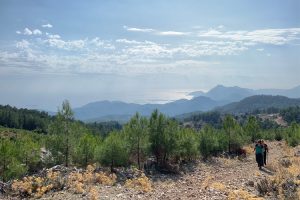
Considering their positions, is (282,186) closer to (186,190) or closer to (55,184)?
(186,190)

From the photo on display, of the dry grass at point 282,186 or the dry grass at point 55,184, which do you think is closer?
the dry grass at point 282,186

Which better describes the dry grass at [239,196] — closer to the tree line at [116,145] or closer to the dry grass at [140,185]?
the dry grass at [140,185]

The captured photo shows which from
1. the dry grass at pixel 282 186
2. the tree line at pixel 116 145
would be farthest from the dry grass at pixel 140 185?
the dry grass at pixel 282 186

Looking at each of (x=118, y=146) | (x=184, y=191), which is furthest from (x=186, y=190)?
(x=118, y=146)

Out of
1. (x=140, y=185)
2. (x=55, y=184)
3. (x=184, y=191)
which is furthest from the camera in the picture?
(x=140, y=185)

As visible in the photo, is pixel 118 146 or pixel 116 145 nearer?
pixel 116 145

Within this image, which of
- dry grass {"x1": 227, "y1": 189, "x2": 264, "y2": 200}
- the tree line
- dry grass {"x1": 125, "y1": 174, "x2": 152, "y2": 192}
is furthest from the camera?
the tree line

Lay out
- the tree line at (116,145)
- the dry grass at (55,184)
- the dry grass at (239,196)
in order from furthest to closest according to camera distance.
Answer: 1. the tree line at (116,145)
2. the dry grass at (55,184)
3. the dry grass at (239,196)

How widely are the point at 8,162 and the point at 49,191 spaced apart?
14.3m

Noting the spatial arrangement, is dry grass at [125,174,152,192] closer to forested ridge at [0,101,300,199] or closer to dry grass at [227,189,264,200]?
forested ridge at [0,101,300,199]

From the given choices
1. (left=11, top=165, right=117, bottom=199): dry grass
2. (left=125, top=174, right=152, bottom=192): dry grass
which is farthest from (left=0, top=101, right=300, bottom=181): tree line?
(left=11, top=165, right=117, bottom=199): dry grass

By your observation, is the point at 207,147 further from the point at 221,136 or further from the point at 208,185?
the point at 208,185

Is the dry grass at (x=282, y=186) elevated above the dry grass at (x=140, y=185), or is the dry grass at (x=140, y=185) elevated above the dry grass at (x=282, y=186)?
the dry grass at (x=282, y=186)

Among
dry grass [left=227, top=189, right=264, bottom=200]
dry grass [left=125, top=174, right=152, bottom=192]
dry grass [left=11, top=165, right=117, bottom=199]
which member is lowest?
dry grass [left=125, top=174, right=152, bottom=192]
